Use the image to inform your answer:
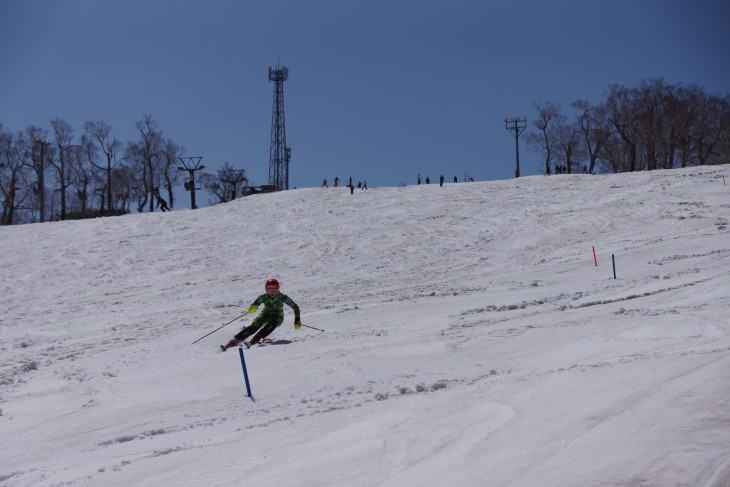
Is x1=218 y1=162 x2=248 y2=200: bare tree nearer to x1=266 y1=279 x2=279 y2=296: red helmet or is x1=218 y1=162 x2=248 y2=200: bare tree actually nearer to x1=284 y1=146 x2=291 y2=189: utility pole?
x1=284 y1=146 x2=291 y2=189: utility pole

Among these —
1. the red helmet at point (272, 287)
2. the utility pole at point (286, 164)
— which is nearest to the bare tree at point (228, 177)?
the utility pole at point (286, 164)

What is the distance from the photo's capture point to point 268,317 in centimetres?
1334

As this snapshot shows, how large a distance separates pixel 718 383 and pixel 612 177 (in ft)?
104

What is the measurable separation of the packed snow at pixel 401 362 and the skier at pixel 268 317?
35cm

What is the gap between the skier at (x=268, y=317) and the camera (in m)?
13.0

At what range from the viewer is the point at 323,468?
5.89m

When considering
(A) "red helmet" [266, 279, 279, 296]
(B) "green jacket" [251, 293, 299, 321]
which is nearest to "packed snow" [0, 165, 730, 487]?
(B) "green jacket" [251, 293, 299, 321]

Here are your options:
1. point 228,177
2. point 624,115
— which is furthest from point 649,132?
point 228,177

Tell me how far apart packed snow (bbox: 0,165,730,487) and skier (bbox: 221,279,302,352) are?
35cm

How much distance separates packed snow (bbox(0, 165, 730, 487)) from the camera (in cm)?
585

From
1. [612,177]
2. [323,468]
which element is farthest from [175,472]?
[612,177]

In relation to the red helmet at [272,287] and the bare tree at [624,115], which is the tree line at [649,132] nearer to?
the bare tree at [624,115]

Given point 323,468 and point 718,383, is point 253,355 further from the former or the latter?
point 718,383

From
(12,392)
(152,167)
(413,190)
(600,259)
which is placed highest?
(152,167)
